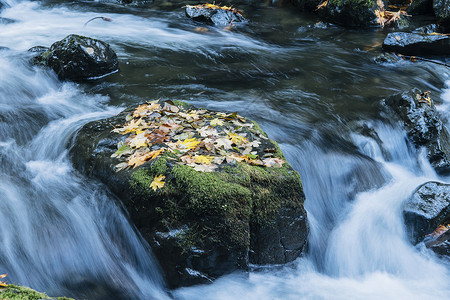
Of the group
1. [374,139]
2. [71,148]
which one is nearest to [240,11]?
[374,139]

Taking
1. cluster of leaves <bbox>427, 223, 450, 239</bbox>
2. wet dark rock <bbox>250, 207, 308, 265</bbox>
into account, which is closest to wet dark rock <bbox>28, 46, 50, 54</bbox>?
wet dark rock <bbox>250, 207, 308, 265</bbox>

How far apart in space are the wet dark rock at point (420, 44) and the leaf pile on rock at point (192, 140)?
21.4 feet

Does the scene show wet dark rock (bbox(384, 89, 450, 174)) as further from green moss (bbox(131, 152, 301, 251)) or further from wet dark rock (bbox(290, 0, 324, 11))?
wet dark rock (bbox(290, 0, 324, 11))

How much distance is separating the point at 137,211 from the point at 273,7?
1167 cm

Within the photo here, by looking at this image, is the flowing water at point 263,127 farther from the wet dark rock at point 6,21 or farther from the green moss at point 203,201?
the green moss at point 203,201

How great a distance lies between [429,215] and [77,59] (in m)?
6.39

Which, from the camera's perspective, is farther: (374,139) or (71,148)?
(374,139)

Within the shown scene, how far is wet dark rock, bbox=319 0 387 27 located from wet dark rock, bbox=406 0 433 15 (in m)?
1.91

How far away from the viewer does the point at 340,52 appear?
10320mm

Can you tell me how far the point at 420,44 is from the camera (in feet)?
32.9

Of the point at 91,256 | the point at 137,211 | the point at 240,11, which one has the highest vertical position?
the point at 240,11

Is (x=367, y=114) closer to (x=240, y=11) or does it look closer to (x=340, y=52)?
(x=340, y=52)

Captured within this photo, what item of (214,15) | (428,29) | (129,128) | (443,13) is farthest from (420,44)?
(129,128)

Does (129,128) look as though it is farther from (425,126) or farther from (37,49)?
(37,49)
